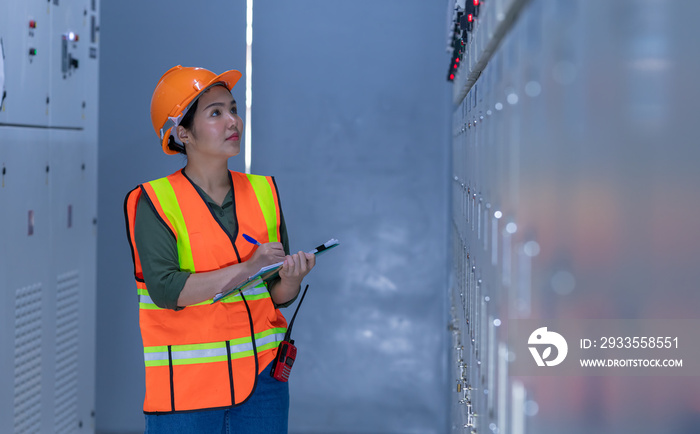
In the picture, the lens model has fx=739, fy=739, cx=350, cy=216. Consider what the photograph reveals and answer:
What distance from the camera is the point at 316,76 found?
3.80 m

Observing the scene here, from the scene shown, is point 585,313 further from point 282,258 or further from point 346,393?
point 346,393

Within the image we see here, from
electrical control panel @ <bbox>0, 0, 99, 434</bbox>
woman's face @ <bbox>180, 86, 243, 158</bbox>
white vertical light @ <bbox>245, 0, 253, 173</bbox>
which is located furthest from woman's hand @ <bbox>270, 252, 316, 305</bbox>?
white vertical light @ <bbox>245, 0, 253, 173</bbox>

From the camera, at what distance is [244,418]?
1938mm

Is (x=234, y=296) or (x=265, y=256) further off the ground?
(x=265, y=256)

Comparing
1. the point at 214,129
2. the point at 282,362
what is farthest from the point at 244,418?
the point at 214,129

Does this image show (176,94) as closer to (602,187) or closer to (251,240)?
(251,240)

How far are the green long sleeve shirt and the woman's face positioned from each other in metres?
0.23

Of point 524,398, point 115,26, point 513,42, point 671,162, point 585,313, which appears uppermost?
point 115,26

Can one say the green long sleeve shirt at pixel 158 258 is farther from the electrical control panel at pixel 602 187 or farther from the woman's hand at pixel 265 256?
the electrical control panel at pixel 602 187

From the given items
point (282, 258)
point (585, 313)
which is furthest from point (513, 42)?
point (282, 258)

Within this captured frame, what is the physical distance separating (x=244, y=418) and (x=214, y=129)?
79 cm

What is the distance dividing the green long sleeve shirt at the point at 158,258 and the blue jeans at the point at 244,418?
29cm

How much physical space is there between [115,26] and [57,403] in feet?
6.21

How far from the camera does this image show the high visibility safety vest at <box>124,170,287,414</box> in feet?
6.29
